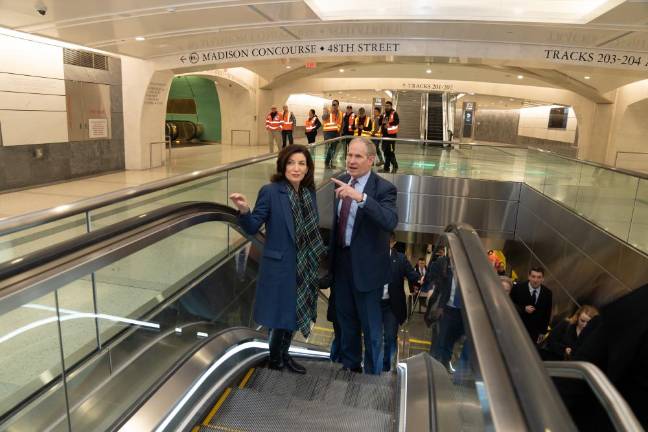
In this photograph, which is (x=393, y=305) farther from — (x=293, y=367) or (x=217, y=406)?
(x=217, y=406)

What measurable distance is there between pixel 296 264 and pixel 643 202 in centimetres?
514

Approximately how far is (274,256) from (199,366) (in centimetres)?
74

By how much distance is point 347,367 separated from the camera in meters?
3.61

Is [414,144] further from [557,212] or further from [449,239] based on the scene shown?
[449,239]

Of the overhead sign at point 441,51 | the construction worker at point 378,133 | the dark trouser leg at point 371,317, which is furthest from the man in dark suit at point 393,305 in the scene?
the overhead sign at point 441,51

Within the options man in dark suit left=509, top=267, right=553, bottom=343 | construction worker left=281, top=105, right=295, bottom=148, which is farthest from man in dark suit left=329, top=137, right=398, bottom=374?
construction worker left=281, top=105, right=295, bottom=148

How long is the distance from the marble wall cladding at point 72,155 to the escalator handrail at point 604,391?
10.4m

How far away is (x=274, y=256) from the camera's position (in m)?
2.83

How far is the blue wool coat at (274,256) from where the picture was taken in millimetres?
2852

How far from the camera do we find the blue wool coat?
2852 mm

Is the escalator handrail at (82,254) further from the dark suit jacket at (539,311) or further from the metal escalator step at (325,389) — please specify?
the dark suit jacket at (539,311)

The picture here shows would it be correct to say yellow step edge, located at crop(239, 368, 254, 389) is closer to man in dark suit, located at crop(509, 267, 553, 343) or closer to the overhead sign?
man in dark suit, located at crop(509, 267, 553, 343)

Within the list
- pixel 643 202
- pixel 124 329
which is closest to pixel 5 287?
pixel 124 329

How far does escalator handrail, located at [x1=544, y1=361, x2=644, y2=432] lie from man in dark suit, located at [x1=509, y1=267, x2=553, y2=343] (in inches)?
206
